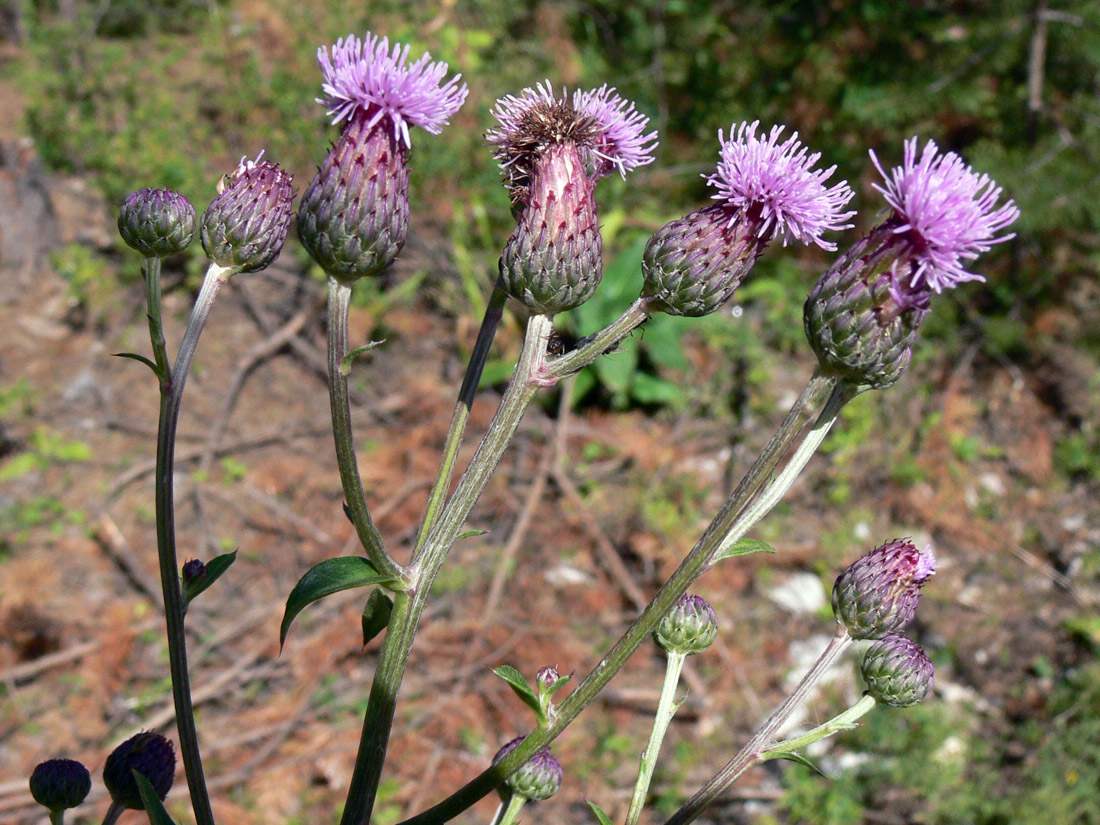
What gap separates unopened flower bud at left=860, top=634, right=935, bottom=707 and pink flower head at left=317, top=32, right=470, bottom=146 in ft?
4.54

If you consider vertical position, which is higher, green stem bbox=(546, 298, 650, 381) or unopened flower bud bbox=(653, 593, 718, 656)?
green stem bbox=(546, 298, 650, 381)

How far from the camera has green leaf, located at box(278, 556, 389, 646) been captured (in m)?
1.32

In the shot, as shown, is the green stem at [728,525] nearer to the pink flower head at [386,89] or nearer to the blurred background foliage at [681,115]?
the pink flower head at [386,89]

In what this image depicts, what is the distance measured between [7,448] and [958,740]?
5.49m

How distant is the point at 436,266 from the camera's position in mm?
6516

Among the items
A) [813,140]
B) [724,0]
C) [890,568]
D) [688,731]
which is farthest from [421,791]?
[724,0]

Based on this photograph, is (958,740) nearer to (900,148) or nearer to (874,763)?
(874,763)

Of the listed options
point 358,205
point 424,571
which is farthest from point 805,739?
point 358,205

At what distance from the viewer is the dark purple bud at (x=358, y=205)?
5.10 ft

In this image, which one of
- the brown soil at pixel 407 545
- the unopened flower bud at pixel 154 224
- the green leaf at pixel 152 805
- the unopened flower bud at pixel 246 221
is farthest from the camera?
the brown soil at pixel 407 545

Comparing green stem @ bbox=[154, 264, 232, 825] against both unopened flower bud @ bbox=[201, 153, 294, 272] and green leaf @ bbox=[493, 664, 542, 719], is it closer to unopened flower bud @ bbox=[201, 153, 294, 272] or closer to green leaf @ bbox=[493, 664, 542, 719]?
unopened flower bud @ bbox=[201, 153, 294, 272]

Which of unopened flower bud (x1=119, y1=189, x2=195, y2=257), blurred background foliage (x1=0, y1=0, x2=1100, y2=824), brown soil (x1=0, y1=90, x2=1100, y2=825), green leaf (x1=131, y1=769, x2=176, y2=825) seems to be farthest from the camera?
blurred background foliage (x1=0, y1=0, x2=1100, y2=824)

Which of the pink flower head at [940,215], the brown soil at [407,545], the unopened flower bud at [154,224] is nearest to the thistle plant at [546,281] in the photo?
the pink flower head at [940,215]

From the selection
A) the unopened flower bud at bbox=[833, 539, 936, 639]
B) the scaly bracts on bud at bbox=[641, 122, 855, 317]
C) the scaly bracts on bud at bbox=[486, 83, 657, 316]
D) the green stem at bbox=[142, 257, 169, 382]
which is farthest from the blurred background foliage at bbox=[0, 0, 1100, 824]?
the green stem at bbox=[142, 257, 169, 382]
